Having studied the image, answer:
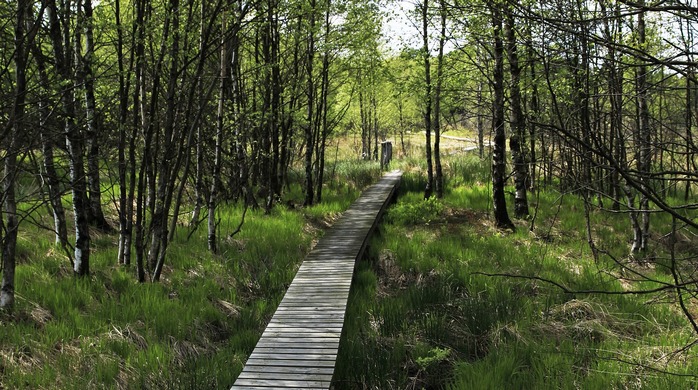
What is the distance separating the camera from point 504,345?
440 centimetres

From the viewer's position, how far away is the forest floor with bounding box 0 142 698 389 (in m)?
3.81

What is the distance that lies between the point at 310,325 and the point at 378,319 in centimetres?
88

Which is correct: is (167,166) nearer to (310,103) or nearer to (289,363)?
(289,363)

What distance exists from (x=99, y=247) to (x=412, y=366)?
5.14 metres

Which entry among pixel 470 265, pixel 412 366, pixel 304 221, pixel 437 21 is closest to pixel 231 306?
pixel 412 366

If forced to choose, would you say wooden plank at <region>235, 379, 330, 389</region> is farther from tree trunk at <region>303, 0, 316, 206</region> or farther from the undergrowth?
tree trunk at <region>303, 0, 316, 206</region>

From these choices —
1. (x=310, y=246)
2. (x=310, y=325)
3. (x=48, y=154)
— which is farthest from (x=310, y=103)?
(x=310, y=325)

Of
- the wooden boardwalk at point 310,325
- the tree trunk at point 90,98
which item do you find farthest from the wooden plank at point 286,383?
the tree trunk at point 90,98

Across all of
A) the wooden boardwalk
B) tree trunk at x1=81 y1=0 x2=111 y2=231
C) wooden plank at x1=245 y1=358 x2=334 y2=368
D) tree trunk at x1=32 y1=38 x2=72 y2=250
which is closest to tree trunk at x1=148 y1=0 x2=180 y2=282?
tree trunk at x1=81 y1=0 x2=111 y2=231

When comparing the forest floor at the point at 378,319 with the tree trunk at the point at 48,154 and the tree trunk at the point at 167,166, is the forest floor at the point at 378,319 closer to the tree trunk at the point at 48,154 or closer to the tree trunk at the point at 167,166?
the tree trunk at the point at 167,166

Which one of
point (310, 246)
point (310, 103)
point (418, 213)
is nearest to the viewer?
point (310, 246)

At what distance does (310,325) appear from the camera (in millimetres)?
4836

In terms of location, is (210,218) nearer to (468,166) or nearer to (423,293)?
(423,293)

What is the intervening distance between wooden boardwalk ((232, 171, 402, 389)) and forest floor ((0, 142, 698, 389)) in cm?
22
